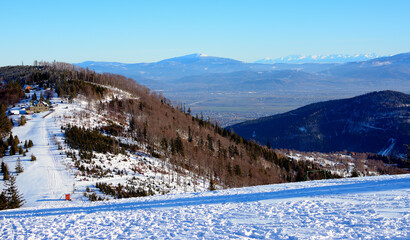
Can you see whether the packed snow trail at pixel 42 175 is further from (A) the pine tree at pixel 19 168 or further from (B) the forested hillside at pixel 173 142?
(B) the forested hillside at pixel 173 142

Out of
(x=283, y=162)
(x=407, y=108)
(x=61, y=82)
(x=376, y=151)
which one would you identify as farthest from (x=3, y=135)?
(x=407, y=108)

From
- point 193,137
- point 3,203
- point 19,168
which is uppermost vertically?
point 19,168

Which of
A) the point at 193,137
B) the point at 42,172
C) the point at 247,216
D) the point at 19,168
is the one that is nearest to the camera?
the point at 247,216

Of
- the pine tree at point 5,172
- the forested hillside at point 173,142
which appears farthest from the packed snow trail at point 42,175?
the forested hillside at point 173,142

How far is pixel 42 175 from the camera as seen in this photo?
4059cm

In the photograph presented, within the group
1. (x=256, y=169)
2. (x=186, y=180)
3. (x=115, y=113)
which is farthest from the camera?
(x=115, y=113)

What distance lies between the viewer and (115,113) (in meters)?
83.4

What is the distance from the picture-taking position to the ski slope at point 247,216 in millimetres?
13109

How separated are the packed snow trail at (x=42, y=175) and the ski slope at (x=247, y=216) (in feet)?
44.7

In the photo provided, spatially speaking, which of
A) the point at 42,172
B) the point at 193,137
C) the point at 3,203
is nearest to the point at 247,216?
the point at 3,203

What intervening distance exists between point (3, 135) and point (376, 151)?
158625mm

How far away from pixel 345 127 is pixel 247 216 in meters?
184

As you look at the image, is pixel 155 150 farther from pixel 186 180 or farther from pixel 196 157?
pixel 186 180

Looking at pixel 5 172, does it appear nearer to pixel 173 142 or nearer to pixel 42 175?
pixel 42 175
